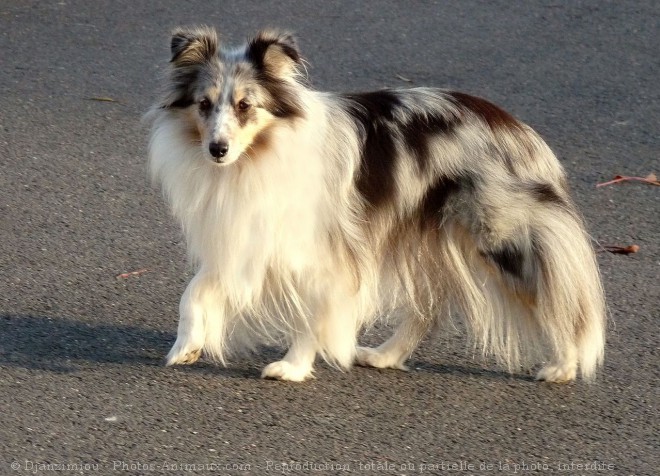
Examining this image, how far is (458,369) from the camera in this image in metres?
5.02

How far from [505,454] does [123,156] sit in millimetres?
3694

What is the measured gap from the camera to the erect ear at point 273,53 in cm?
471

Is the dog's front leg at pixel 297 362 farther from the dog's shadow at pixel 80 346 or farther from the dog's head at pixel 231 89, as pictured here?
the dog's head at pixel 231 89

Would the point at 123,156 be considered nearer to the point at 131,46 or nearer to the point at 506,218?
the point at 131,46

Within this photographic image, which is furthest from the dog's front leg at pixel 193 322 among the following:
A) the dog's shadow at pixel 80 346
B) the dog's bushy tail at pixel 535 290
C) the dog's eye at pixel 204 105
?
the dog's bushy tail at pixel 535 290

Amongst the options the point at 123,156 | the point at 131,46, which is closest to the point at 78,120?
the point at 123,156

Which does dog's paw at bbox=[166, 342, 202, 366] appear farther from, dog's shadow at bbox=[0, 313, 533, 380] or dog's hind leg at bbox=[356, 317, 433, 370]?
dog's hind leg at bbox=[356, 317, 433, 370]

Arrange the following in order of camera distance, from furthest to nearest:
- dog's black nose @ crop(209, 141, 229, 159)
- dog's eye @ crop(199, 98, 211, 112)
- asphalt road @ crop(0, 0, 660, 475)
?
1. dog's eye @ crop(199, 98, 211, 112)
2. dog's black nose @ crop(209, 141, 229, 159)
3. asphalt road @ crop(0, 0, 660, 475)

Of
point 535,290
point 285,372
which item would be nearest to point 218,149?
point 285,372

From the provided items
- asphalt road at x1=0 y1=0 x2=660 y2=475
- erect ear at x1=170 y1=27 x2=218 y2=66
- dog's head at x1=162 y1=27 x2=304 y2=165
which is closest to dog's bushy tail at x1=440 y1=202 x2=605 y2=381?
asphalt road at x1=0 y1=0 x2=660 y2=475

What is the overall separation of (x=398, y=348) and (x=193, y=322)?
0.89 meters

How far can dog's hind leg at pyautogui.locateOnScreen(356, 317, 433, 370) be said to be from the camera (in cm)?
502

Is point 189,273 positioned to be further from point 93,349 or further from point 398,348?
point 398,348

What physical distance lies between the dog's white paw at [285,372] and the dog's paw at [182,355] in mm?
287
